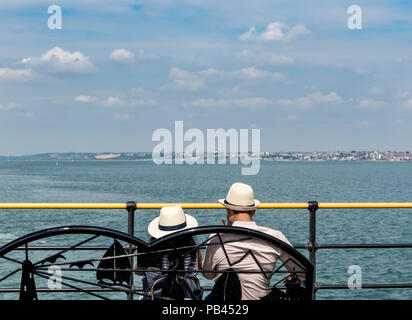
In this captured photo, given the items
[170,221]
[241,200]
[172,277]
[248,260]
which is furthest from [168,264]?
[241,200]

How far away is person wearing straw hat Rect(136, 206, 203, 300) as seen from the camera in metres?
2.20

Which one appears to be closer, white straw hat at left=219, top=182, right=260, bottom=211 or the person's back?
the person's back

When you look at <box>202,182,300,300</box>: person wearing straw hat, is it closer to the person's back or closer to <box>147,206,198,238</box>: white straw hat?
the person's back

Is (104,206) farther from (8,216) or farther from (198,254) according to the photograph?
(8,216)

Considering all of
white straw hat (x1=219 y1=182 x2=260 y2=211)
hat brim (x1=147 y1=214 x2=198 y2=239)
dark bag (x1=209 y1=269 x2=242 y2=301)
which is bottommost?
dark bag (x1=209 y1=269 x2=242 y2=301)

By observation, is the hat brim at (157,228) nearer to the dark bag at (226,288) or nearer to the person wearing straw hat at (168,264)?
the person wearing straw hat at (168,264)

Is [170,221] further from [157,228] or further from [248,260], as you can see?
[248,260]

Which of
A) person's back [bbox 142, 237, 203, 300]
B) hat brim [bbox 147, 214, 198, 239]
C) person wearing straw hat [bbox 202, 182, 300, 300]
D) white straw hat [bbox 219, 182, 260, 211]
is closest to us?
person's back [bbox 142, 237, 203, 300]

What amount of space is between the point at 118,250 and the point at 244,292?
787 millimetres

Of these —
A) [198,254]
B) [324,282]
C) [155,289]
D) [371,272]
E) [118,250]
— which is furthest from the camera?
[371,272]

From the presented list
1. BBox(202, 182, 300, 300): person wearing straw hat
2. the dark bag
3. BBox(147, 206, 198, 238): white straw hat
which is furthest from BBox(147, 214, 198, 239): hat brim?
the dark bag

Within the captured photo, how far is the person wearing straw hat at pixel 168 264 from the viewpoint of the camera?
220cm

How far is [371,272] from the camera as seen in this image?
69.1 feet
